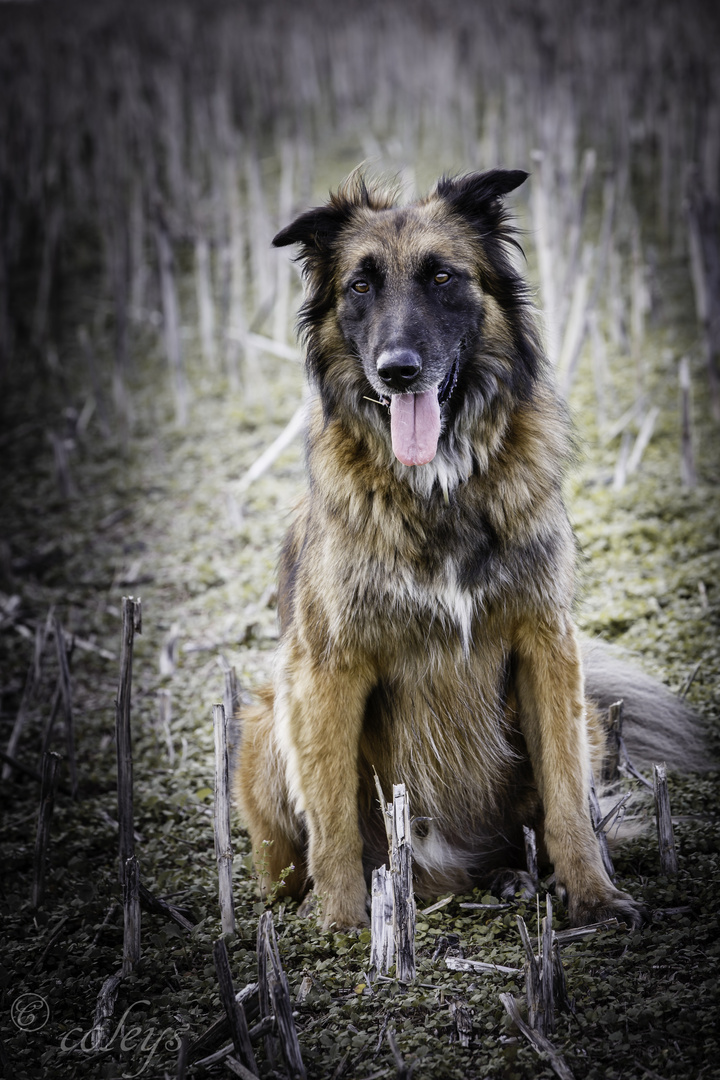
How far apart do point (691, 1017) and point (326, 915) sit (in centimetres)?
127

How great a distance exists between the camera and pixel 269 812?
3434 mm

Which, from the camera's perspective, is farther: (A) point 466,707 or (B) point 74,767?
(B) point 74,767

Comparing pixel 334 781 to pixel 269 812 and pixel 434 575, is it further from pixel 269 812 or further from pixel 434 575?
pixel 434 575

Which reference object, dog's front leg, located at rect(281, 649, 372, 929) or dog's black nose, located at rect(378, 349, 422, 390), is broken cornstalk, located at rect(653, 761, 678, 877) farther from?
dog's black nose, located at rect(378, 349, 422, 390)

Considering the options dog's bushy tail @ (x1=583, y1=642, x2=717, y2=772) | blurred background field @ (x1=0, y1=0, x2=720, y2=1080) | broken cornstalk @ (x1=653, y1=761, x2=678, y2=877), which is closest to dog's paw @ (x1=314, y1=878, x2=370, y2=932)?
blurred background field @ (x1=0, y1=0, x2=720, y2=1080)

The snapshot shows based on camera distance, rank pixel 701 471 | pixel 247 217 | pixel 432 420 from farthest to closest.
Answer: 1. pixel 247 217
2. pixel 701 471
3. pixel 432 420

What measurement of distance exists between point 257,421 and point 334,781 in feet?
20.8

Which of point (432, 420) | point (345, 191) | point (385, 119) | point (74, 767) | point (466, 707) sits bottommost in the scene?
point (74, 767)

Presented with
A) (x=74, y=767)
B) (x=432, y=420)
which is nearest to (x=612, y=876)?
(x=432, y=420)

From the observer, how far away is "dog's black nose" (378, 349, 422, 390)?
2.82 metres

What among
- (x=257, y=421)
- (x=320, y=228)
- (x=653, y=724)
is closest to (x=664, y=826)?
(x=653, y=724)

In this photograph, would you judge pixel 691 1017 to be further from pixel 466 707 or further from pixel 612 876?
pixel 466 707

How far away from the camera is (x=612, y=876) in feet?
9.90

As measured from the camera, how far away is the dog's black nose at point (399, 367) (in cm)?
282
